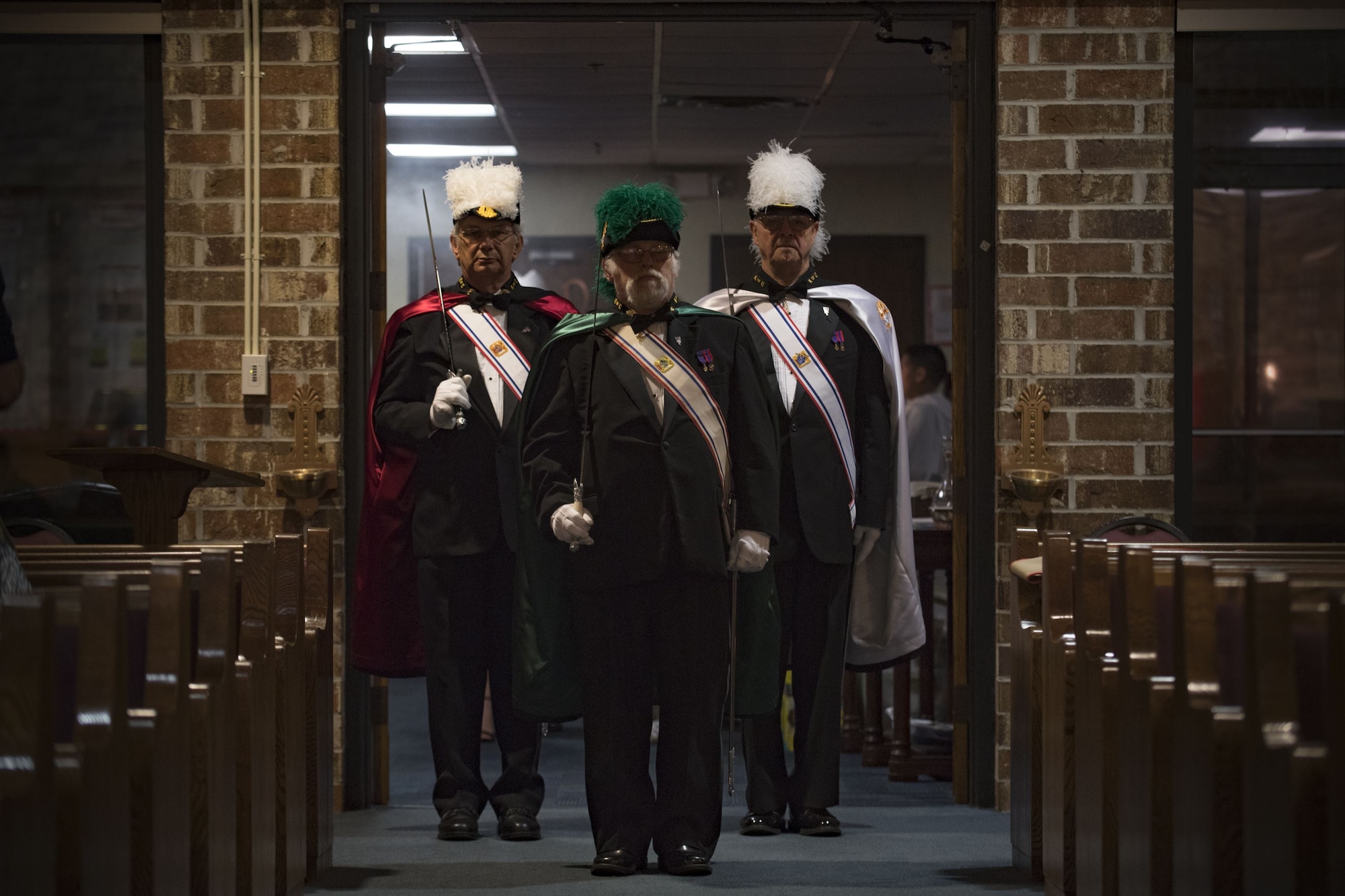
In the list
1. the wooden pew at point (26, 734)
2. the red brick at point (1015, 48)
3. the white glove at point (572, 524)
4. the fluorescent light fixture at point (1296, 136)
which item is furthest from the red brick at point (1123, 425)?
the wooden pew at point (26, 734)

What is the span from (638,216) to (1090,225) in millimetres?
1524

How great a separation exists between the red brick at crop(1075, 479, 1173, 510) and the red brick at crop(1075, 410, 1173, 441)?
0.39 feet

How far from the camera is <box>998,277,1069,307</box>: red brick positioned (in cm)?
418

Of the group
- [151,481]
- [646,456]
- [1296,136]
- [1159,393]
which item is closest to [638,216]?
[646,456]

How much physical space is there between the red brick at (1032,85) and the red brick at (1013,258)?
1.37 ft

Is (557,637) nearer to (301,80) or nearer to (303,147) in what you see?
(303,147)

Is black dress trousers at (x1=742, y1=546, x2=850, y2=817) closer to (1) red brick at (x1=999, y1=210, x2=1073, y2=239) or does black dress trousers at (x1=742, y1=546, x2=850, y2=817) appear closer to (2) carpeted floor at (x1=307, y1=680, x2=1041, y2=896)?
(2) carpeted floor at (x1=307, y1=680, x2=1041, y2=896)

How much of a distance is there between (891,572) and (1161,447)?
89 centimetres

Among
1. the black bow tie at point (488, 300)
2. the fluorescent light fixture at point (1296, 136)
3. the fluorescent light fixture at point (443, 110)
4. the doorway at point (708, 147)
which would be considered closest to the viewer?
the black bow tie at point (488, 300)

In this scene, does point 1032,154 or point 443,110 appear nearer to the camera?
point 1032,154

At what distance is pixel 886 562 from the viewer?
3.97 metres

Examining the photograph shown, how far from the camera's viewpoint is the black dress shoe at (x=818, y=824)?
3703 mm

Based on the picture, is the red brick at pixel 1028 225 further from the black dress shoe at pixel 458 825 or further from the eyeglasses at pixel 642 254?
the black dress shoe at pixel 458 825

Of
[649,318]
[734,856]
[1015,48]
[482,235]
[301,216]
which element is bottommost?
[734,856]
